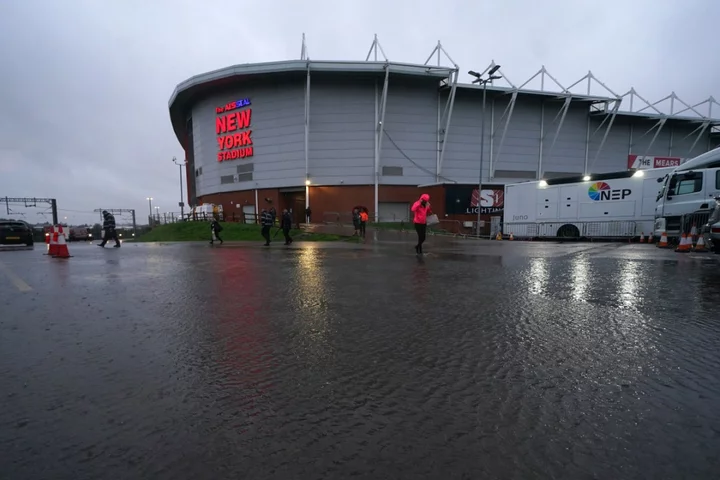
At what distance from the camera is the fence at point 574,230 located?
63.5 feet

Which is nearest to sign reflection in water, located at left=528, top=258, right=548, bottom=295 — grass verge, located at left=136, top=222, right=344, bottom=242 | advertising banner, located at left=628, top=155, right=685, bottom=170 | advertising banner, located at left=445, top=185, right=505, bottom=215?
grass verge, located at left=136, top=222, right=344, bottom=242

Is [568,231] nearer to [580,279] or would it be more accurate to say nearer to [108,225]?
[580,279]

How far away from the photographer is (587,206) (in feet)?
67.1

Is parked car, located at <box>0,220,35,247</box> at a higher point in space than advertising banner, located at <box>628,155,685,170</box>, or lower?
lower

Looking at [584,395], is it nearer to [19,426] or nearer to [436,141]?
[19,426]

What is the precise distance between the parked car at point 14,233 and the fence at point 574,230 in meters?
28.4

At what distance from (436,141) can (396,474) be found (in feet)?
119

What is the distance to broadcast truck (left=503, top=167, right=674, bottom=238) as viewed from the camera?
18.7m

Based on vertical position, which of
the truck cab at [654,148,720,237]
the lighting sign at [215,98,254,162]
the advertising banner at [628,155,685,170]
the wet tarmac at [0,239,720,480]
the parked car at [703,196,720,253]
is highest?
the lighting sign at [215,98,254,162]

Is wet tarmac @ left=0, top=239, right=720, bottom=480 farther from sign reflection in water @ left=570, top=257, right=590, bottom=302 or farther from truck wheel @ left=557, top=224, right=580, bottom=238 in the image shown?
truck wheel @ left=557, top=224, right=580, bottom=238

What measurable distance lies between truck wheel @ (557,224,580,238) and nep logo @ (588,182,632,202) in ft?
6.37

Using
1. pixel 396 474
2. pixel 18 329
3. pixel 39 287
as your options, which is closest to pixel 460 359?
pixel 396 474

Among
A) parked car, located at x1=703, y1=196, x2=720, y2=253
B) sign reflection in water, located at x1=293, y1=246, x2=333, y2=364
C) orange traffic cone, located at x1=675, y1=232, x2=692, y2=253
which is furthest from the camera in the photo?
orange traffic cone, located at x1=675, y1=232, x2=692, y2=253

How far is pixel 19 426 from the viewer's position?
1861 millimetres
